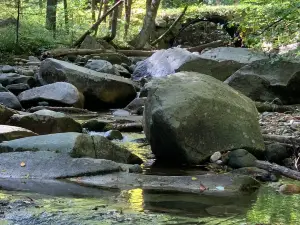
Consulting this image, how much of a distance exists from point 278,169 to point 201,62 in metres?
6.32

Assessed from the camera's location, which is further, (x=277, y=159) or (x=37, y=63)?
(x=37, y=63)

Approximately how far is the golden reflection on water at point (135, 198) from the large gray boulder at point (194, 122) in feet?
4.10

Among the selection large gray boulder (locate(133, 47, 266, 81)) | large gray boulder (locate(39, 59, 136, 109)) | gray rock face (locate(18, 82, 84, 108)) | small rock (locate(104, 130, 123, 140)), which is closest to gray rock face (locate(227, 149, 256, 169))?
small rock (locate(104, 130, 123, 140))

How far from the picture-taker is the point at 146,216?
2777mm

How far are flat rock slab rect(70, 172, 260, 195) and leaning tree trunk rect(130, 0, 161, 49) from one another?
567 inches

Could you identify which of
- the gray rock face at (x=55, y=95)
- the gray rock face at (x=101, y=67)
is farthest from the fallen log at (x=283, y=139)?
the gray rock face at (x=101, y=67)

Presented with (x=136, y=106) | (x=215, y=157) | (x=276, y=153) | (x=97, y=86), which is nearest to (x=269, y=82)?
(x=136, y=106)

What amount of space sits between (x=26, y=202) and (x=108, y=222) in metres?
0.66

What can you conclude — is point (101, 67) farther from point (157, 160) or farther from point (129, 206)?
point (129, 206)

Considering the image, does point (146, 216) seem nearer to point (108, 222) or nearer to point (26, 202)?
point (108, 222)

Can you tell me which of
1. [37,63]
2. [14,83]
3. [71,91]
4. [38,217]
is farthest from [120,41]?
[38,217]

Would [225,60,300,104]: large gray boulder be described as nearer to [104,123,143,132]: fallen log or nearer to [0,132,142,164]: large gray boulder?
[104,123,143,132]: fallen log

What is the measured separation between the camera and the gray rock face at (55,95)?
322 inches

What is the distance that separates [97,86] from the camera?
8.97 meters
